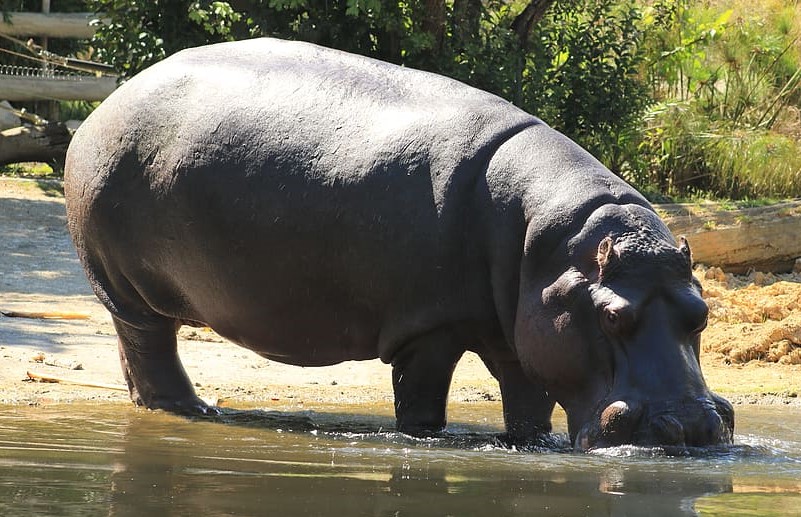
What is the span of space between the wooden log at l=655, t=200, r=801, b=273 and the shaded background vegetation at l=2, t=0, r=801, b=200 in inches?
42.8

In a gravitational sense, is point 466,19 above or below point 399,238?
above

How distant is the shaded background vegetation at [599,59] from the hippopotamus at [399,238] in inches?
209

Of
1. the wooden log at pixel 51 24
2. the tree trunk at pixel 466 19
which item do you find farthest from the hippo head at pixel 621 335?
the wooden log at pixel 51 24

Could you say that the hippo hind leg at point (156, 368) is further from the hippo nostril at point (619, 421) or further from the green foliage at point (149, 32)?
the green foliage at point (149, 32)

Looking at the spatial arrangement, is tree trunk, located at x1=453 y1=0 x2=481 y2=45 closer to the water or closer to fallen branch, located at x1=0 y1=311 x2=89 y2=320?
fallen branch, located at x1=0 y1=311 x2=89 y2=320

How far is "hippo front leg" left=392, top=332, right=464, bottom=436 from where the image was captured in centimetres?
547

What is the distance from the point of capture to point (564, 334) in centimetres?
504

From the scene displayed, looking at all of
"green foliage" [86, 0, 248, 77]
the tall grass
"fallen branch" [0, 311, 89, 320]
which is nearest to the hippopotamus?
"fallen branch" [0, 311, 89, 320]

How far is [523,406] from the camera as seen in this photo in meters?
5.71

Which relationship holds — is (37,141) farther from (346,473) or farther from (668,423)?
(668,423)

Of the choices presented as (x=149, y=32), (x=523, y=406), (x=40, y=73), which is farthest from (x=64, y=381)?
(x=40, y=73)

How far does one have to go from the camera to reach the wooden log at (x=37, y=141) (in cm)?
1498

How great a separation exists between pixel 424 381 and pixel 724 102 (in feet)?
32.5

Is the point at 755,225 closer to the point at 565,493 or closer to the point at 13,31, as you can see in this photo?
the point at 565,493
